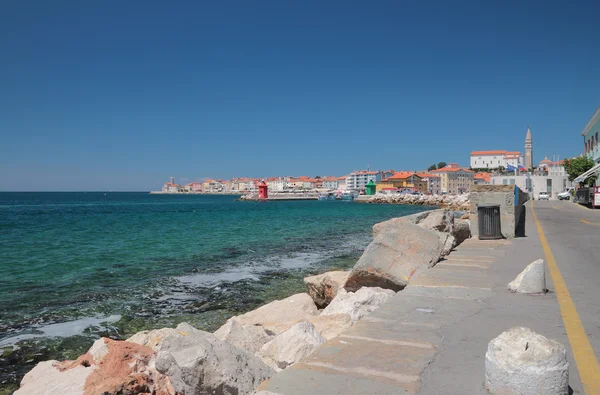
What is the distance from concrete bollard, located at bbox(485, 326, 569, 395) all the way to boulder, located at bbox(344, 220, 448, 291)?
11.7 ft

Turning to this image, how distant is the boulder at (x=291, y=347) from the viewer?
3734mm

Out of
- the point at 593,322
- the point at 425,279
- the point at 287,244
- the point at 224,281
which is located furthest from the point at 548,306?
the point at 287,244

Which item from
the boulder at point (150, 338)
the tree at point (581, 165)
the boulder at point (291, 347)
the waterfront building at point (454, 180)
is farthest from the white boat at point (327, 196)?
the boulder at point (291, 347)

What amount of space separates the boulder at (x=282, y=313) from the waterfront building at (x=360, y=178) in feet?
518

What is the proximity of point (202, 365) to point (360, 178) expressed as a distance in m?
171

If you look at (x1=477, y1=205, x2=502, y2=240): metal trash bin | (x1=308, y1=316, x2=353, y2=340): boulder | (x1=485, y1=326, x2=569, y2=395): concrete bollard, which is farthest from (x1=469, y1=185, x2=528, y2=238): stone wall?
(x1=485, y1=326, x2=569, y2=395): concrete bollard

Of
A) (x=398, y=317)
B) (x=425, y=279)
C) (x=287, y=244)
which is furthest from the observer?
(x=287, y=244)

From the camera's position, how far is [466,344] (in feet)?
11.0

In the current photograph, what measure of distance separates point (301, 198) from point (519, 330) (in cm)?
12810

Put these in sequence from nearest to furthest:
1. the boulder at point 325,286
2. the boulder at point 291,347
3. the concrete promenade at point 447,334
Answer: the concrete promenade at point 447,334, the boulder at point 291,347, the boulder at point 325,286

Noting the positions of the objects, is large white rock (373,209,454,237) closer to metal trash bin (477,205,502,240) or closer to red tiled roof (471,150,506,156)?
metal trash bin (477,205,502,240)

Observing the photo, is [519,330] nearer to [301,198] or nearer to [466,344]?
[466,344]

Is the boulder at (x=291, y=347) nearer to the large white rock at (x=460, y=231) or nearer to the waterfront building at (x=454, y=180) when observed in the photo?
the large white rock at (x=460, y=231)

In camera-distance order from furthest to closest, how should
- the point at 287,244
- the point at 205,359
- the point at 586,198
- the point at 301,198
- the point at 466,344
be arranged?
the point at 301,198 → the point at 586,198 → the point at 287,244 → the point at 466,344 → the point at 205,359
